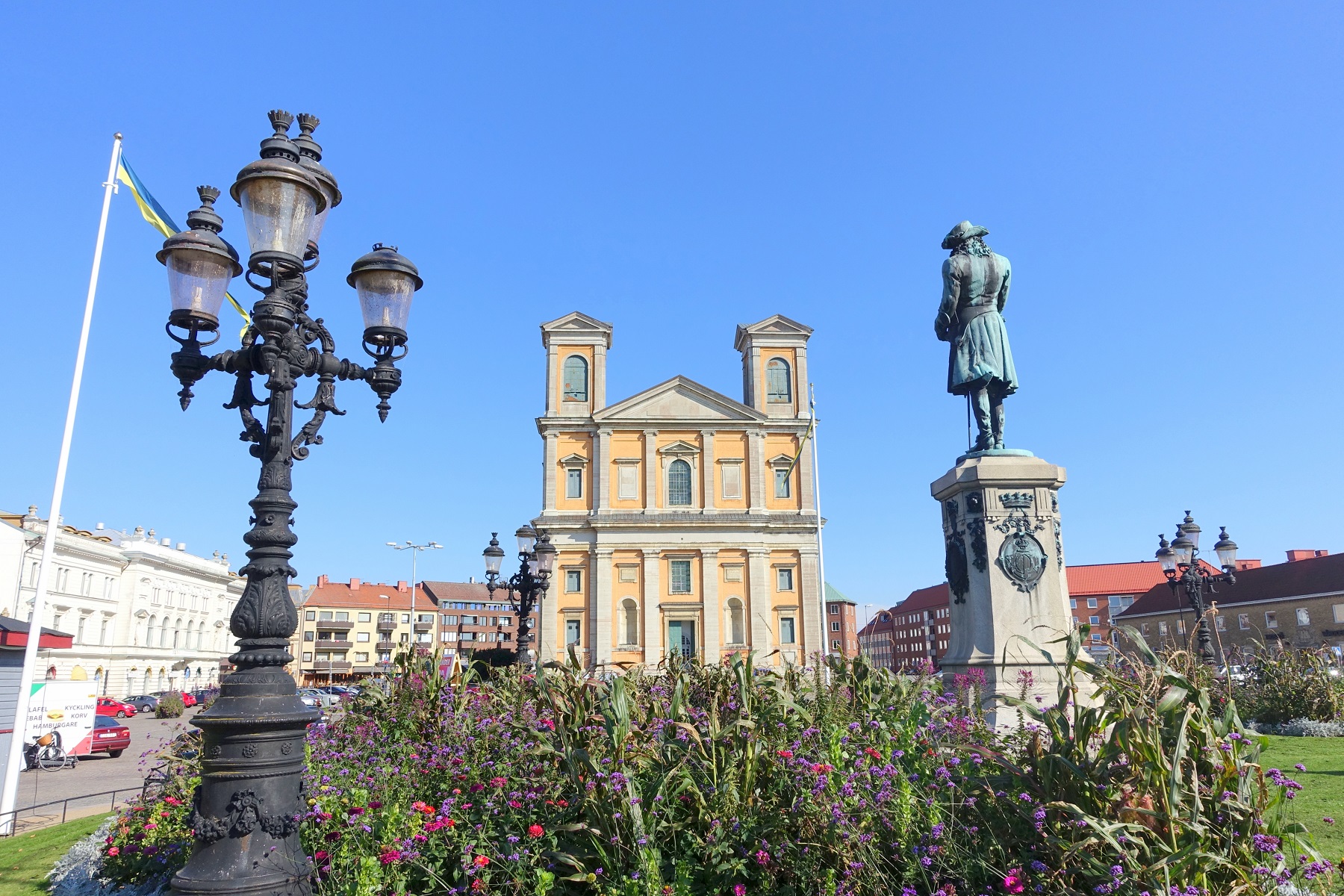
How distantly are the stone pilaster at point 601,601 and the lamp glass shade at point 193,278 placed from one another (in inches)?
1504

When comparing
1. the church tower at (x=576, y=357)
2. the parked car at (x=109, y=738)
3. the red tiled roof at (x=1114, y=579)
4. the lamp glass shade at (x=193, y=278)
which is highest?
the church tower at (x=576, y=357)

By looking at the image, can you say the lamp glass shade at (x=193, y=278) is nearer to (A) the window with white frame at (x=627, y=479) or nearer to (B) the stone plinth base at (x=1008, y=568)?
(B) the stone plinth base at (x=1008, y=568)

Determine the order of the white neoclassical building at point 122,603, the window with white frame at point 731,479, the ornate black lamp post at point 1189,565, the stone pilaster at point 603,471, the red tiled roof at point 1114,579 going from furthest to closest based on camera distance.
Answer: the red tiled roof at point 1114,579 → the window with white frame at point 731,479 → the stone pilaster at point 603,471 → the white neoclassical building at point 122,603 → the ornate black lamp post at point 1189,565

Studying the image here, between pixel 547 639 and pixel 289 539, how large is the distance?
38644 millimetres

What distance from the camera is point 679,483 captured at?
45.8m

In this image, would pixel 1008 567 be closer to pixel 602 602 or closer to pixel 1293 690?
pixel 1293 690

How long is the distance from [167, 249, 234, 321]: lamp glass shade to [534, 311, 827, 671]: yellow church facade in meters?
37.5

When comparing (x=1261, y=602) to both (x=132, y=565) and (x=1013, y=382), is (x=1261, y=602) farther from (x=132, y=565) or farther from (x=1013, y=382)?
(x=132, y=565)

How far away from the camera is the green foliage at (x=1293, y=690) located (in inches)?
448

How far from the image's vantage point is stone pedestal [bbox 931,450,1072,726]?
8250mm

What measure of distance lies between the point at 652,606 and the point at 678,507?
5605 mm

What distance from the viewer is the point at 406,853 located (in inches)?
163

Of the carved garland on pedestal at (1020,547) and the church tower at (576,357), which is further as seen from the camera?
the church tower at (576,357)

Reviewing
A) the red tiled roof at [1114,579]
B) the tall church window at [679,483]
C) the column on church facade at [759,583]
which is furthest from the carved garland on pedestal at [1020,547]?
the red tiled roof at [1114,579]
